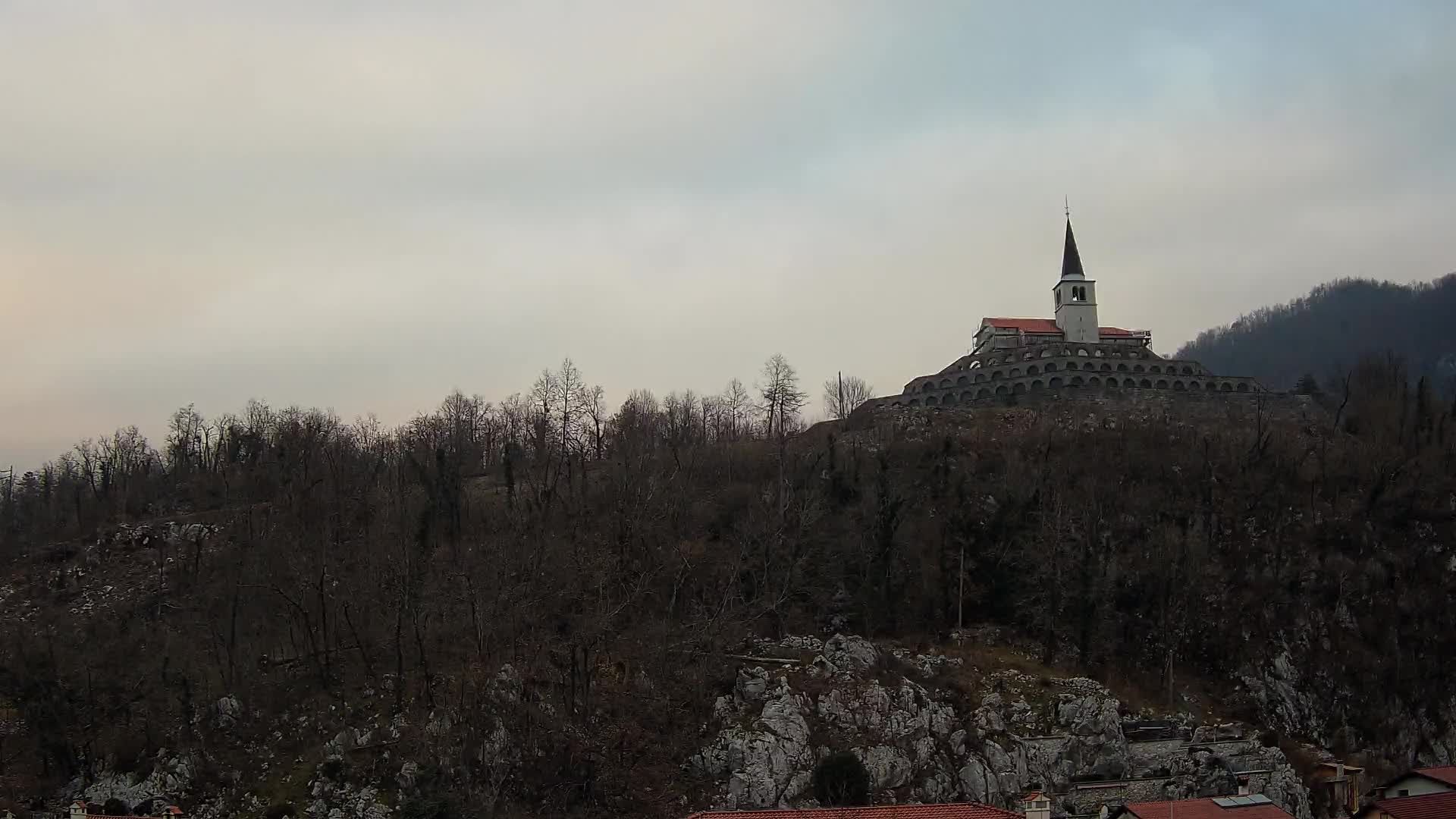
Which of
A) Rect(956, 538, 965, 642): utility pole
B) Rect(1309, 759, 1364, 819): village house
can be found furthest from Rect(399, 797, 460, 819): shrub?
Rect(1309, 759, 1364, 819): village house

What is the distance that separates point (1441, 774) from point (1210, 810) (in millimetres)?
10952

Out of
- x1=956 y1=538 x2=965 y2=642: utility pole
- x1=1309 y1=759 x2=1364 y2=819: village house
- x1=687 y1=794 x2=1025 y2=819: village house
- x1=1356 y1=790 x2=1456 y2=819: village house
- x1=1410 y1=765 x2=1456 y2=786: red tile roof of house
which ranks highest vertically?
x1=956 y1=538 x2=965 y2=642: utility pole

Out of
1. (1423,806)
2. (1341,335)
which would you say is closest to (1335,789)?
(1423,806)

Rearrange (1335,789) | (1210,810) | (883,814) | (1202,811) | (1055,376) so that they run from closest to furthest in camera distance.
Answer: (883,814)
(1202,811)
(1210,810)
(1335,789)
(1055,376)

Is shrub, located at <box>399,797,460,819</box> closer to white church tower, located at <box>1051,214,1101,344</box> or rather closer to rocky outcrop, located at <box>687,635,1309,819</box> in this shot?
rocky outcrop, located at <box>687,635,1309,819</box>

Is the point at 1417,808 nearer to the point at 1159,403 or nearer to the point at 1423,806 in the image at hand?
the point at 1423,806

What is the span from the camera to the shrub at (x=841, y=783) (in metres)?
36.4

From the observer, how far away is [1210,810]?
2900 cm

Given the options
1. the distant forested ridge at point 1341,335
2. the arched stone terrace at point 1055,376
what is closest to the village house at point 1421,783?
the arched stone terrace at point 1055,376

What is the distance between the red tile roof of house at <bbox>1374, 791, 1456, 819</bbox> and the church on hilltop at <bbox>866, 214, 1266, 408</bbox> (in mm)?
44430

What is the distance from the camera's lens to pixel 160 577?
51.3 metres

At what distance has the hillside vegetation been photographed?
39156mm

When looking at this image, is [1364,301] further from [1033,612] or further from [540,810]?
[540,810]

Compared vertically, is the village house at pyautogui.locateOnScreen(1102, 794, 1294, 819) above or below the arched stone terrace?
below
